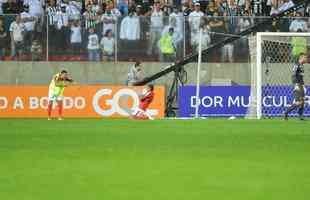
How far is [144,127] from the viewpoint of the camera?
2289 centimetres

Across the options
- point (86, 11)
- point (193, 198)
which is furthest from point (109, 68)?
point (193, 198)

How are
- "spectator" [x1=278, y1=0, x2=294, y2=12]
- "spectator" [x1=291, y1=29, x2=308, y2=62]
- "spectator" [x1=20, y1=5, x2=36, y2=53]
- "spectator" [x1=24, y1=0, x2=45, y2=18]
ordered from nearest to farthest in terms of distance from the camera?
"spectator" [x1=291, y1=29, x2=308, y2=62] → "spectator" [x1=20, y1=5, x2=36, y2=53] → "spectator" [x1=24, y1=0, x2=45, y2=18] → "spectator" [x1=278, y1=0, x2=294, y2=12]

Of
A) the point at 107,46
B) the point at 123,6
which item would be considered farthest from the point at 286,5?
the point at 107,46

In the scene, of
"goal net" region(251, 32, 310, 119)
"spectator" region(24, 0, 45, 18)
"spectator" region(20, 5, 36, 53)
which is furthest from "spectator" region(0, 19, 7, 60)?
"goal net" region(251, 32, 310, 119)

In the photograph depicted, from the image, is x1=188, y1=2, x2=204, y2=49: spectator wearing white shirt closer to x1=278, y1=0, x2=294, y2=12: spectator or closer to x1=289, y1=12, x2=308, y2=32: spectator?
x1=289, y1=12, x2=308, y2=32: spectator

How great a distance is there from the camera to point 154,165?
39.7 feet

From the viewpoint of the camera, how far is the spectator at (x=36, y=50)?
3291 cm

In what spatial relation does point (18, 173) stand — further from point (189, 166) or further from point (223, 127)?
point (223, 127)

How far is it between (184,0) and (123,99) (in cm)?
580

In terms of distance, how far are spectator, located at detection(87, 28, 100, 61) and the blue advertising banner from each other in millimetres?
3706

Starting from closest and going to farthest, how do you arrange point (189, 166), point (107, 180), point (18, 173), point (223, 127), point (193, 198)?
1. point (193, 198)
2. point (107, 180)
3. point (18, 173)
4. point (189, 166)
5. point (223, 127)

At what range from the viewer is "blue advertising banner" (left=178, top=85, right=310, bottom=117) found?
104ft

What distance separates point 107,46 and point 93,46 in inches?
20.8

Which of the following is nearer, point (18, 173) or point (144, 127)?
point (18, 173)
